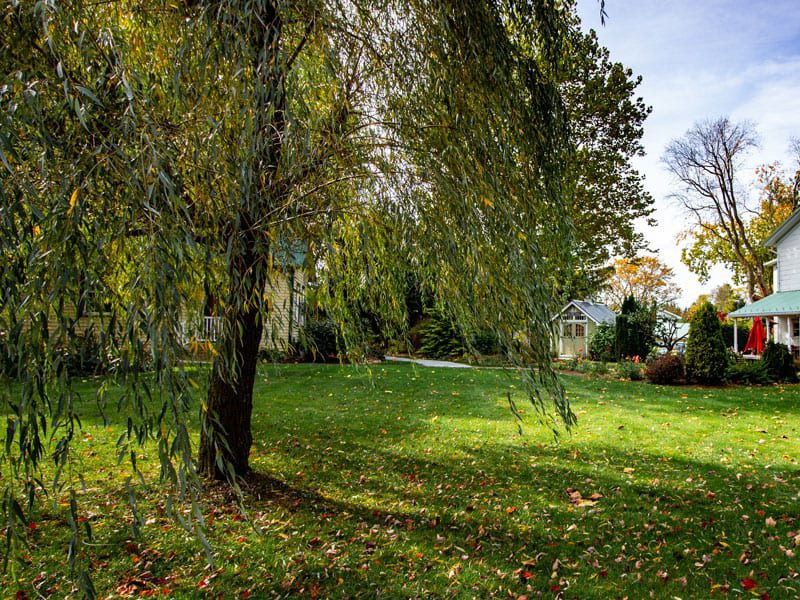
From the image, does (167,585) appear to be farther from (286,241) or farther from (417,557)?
(286,241)

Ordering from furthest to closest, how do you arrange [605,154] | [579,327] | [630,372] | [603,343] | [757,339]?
[579,327]
[603,343]
[605,154]
[757,339]
[630,372]

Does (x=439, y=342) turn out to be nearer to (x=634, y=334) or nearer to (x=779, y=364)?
(x=634, y=334)

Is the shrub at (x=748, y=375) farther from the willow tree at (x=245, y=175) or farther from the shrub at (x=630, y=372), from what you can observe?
the willow tree at (x=245, y=175)

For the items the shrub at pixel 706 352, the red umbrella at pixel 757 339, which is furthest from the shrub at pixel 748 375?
the red umbrella at pixel 757 339

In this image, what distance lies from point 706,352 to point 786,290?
864 centimetres

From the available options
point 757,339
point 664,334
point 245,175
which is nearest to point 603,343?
point 664,334

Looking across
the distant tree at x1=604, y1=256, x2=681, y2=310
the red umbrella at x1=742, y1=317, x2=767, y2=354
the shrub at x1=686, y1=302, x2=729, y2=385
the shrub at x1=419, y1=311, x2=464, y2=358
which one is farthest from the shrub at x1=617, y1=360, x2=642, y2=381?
the distant tree at x1=604, y1=256, x2=681, y2=310

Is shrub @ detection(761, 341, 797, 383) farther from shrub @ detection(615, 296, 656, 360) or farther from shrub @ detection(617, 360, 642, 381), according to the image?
shrub @ detection(615, 296, 656, 360)

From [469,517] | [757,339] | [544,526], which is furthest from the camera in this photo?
[757,339]

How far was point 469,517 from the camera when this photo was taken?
13.9 feet

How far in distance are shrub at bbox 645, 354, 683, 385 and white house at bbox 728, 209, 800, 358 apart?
248 inches

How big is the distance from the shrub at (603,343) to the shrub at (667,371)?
204 inches

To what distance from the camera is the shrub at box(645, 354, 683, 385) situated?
1162 centimetres

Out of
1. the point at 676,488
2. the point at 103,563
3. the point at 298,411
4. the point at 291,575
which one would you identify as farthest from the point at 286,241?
the point at 298,411
